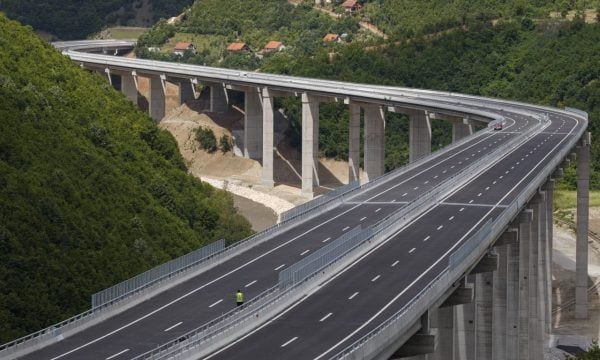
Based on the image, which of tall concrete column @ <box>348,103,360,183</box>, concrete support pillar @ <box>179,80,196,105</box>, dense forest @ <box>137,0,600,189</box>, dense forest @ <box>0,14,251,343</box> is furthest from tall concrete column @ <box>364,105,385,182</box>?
concrete support pillar @ <box>179,80,196,105</box>

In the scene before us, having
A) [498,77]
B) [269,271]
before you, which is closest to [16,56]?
[269,271]

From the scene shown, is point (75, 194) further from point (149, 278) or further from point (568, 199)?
point (568, 199)

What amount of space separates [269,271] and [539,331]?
32.9 m

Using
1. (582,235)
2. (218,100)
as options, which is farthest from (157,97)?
(582,235)

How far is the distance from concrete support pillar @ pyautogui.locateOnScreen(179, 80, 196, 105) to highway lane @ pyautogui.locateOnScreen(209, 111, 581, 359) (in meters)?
87.3

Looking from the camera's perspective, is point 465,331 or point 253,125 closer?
point 465,331

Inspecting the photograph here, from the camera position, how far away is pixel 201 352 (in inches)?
1949

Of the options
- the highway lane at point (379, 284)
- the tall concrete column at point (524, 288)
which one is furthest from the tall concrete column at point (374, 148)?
the tall concrete column at point (524, 288)

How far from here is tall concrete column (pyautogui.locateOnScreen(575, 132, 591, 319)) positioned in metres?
108

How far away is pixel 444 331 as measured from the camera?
Answer: 63.3m

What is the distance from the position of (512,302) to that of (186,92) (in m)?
98.1

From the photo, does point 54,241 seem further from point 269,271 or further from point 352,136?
point 352,136

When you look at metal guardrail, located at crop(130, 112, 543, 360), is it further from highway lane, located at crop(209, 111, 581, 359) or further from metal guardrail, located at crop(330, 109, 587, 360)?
metal guardrail, located at crop(330, 109, 587, 360)

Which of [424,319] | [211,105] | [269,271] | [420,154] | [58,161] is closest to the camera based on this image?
[424,319]
